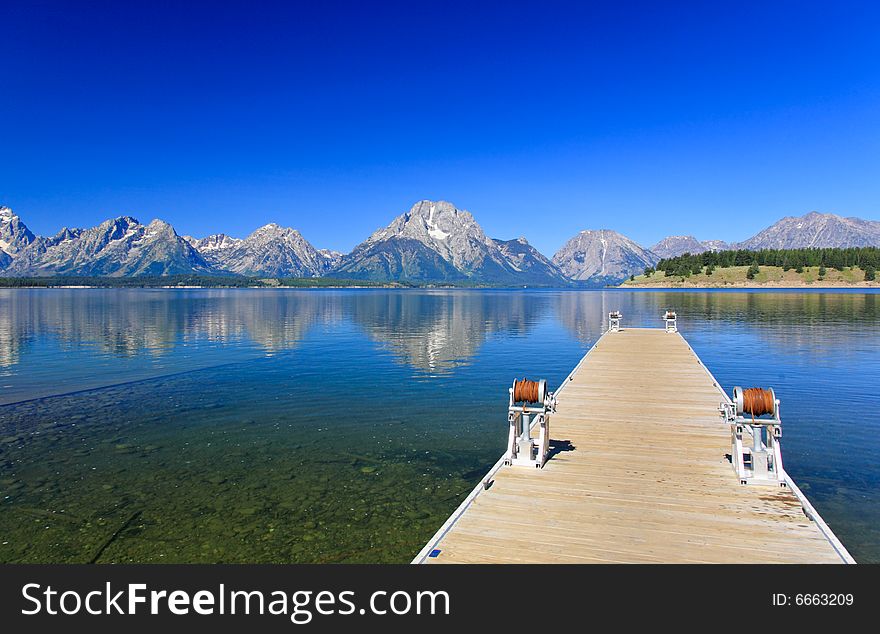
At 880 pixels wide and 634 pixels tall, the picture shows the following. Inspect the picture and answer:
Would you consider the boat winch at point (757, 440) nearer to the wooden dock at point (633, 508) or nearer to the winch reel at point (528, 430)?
the wooden dock at point (633, 508)

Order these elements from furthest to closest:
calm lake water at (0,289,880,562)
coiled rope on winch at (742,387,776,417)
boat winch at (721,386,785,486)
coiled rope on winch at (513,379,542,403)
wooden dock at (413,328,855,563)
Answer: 1. coiled rope on winch at (513,379,542,403)
2. coiled rope on winch at (742,387,776,417)
3. calm lake water at (0,289,880,562)
4. boat winch at (721,386,785,486)
5. wooden dock at (413,328,855,563)

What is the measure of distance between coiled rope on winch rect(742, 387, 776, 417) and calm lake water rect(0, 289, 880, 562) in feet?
10.8

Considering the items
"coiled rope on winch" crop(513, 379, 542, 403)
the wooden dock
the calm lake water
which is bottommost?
the calm lake water

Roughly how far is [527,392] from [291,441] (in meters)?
10.8

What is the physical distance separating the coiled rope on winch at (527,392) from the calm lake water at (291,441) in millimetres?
3461

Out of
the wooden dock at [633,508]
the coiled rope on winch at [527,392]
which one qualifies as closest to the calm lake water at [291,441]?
the wooden dock at [633,508]

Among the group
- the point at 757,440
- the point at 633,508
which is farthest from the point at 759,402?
the point at 633,508

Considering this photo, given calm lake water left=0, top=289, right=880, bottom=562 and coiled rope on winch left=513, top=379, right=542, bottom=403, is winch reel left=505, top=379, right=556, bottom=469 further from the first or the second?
calm lake water left=0, top=289, right=880, bottom=562

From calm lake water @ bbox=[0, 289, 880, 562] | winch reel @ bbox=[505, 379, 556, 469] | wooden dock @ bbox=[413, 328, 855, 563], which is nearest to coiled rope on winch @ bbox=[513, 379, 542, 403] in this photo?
winch reel @ bbox=[505, 379, 556, 469]

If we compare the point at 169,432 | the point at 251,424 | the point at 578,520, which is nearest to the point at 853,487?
the point at 578,520

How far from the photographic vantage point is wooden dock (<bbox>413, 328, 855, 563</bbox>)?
10.1 meters

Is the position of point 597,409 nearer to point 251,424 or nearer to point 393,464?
point 393,464

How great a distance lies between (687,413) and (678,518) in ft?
35.7
